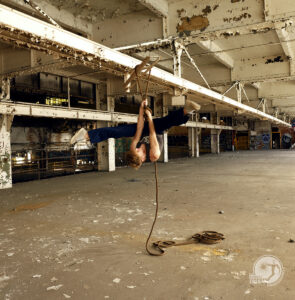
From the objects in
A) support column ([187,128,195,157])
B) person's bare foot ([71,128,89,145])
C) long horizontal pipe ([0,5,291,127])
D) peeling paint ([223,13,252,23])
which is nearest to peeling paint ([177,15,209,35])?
peeling paint ([223,13,252,23])

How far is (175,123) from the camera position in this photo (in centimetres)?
354

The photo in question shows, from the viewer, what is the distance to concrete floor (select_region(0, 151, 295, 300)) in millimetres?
2564

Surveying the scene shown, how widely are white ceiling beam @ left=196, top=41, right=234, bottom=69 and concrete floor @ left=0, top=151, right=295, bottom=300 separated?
401 cm

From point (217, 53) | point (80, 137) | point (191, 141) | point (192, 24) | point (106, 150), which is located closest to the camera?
point (80, 137)

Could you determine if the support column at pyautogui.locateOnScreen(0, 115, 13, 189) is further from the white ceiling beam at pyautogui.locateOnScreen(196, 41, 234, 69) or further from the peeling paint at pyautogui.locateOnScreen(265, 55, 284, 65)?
the peeling paint at pyautogui.locateOnScreen(265, 55, 284, 65)

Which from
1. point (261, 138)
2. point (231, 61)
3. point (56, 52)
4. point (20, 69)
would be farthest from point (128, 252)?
point (261, 138)

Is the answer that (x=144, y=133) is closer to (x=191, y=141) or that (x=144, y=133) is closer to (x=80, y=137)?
(x=80, y=137)

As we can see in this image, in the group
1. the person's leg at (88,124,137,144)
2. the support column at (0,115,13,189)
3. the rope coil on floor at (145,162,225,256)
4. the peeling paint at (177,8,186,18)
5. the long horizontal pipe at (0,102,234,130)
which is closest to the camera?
the rope coil on floor at (145,162,225,256)

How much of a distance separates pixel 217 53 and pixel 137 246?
6565 mm

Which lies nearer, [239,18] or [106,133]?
[106,133]

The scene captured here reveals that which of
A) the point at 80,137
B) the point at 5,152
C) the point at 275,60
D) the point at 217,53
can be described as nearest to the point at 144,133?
the point at 80,137

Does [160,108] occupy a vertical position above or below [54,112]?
above

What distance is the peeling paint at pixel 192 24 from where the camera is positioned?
506cm

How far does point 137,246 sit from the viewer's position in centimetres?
363
